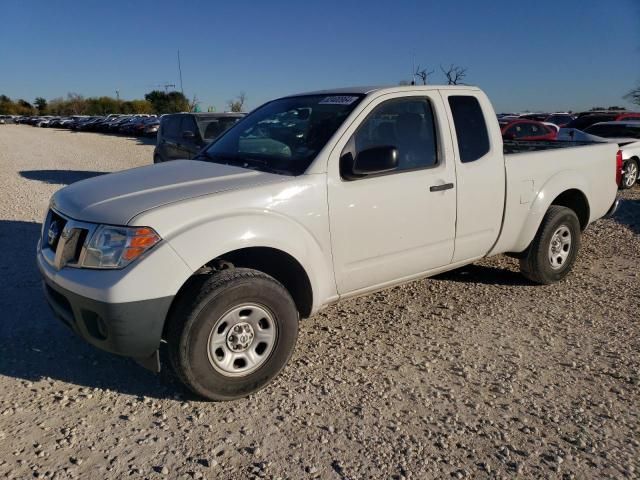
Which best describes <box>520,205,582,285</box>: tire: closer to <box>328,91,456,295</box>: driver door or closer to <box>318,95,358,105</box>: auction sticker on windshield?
<box>328,91,456,295</box>: driver door

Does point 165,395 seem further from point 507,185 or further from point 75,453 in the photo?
point 507,185

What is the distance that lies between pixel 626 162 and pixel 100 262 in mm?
11957

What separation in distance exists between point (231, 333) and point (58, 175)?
12.7 m

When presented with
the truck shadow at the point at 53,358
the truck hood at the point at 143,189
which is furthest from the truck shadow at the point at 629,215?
the truck shadow at the point at 53,358

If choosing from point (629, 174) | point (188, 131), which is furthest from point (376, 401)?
point (629, 174)

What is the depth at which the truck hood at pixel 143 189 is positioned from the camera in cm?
296

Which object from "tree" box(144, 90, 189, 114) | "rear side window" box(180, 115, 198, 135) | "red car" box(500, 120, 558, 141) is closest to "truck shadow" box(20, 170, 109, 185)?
"rear side window" box(180, 115, 198, 135)

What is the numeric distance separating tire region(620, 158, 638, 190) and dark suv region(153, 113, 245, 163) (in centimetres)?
850

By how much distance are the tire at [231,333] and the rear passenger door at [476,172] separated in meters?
1.69

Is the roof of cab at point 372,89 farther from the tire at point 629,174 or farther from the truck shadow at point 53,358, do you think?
the tire at point 629,174

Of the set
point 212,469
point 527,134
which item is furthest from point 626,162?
point 212,469

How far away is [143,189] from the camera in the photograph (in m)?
3.23

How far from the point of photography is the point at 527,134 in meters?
15.8

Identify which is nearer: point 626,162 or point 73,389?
point 73,389
